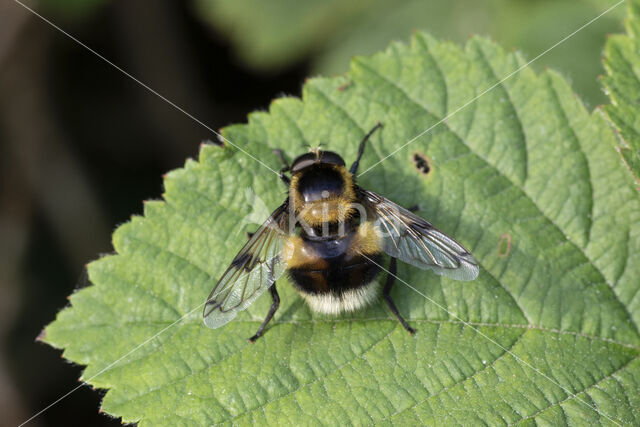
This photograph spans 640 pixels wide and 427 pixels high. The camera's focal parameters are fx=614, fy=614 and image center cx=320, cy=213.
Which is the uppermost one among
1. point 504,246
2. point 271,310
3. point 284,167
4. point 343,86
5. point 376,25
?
point 376,25

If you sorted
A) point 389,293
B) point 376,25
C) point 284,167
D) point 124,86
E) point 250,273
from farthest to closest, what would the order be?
point 376,25
point 124,86
point 284,167
point 389,293
point 250,273

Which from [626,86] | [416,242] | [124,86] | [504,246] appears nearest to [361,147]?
[416,242]

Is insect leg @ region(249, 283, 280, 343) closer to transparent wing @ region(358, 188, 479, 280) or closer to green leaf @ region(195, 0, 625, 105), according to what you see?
transparent wing @ region(358, 188, 479, 280)

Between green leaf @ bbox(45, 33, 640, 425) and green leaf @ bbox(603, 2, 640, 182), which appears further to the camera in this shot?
green leaf @ bbox(603, 2, 640, 182)

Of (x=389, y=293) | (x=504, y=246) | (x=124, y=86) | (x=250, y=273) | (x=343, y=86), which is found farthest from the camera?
(x=124, y=86)

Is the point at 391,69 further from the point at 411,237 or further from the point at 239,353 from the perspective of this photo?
the point at 239,353

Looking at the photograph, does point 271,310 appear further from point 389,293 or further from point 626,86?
point 626,86

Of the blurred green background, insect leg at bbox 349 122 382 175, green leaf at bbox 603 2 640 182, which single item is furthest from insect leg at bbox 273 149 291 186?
the blurred green background
